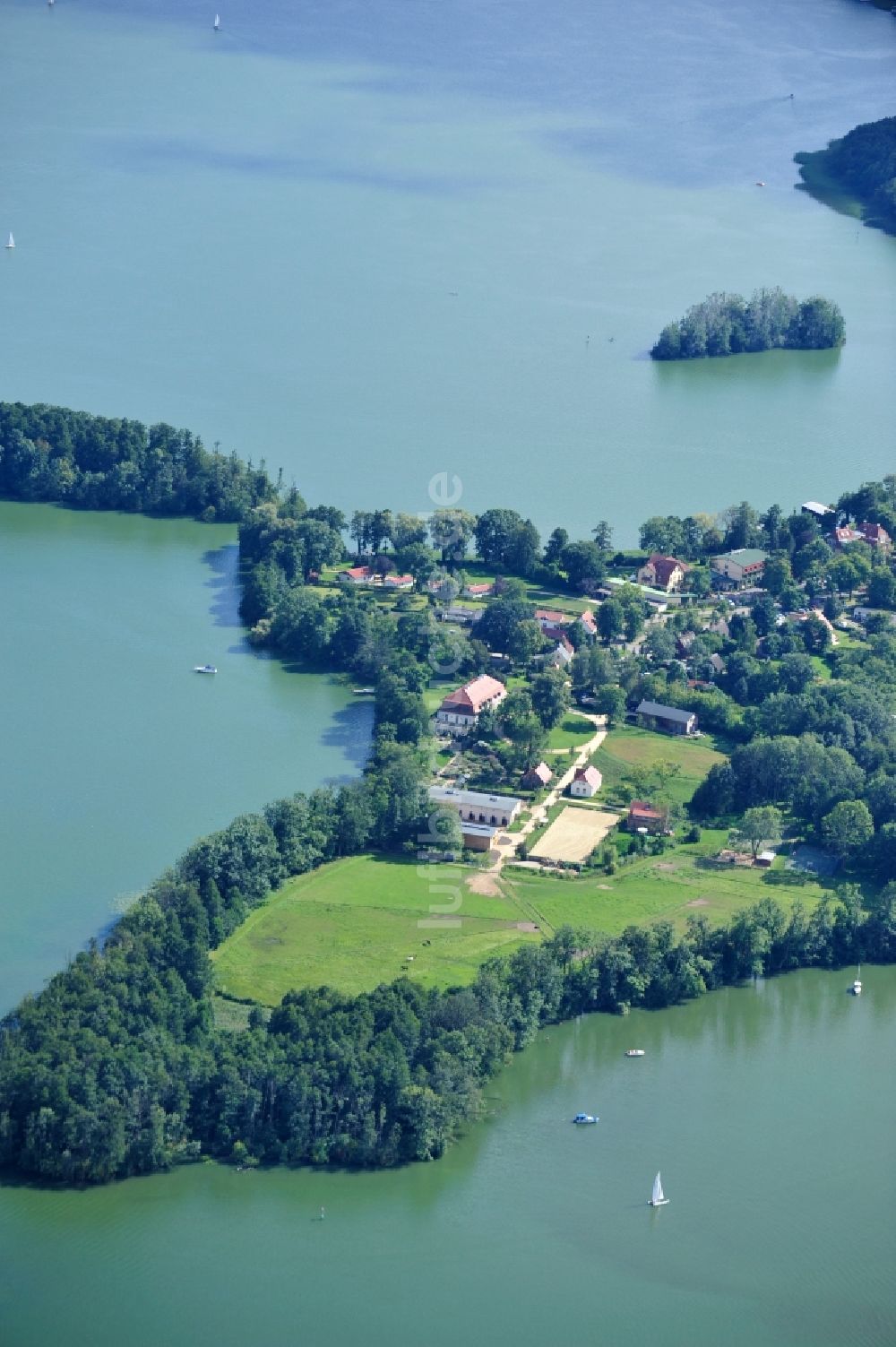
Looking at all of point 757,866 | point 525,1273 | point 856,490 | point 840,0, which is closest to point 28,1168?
point 525,1273

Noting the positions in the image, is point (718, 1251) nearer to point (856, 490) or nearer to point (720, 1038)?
point (720, 1038)

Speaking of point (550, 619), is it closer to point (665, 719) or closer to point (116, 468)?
point (665, 719)

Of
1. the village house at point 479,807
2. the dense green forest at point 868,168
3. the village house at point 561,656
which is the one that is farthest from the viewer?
the dense green forest at point 868,168

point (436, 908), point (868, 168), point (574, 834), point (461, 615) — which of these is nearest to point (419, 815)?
point (436, 908)

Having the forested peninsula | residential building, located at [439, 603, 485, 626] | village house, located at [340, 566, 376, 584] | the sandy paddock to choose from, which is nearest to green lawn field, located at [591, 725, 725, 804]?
the forested peninsula

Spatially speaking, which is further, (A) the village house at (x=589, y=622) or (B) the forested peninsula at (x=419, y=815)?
(A) the village house at (x=589, y=622)

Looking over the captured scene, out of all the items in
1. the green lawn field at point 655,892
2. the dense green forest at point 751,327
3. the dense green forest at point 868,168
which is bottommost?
the green lawn field at point 655,892

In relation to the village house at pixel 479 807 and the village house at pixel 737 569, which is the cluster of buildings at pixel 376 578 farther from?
the village house at pixel 479 807

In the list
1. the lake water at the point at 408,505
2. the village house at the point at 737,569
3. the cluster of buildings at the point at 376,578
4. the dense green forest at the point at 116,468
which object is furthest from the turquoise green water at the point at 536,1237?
the dense green forest at the point at 116,468
